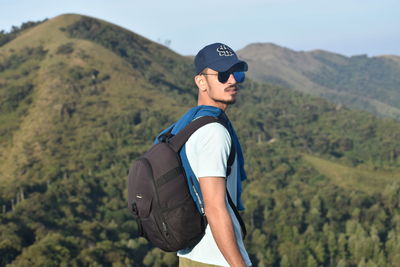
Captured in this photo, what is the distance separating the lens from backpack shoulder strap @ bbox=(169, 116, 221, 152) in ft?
16.4

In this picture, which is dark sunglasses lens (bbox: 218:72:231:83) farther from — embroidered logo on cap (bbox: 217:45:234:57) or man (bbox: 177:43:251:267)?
embroidered logo on cap (bbox: 217:45:234:57)

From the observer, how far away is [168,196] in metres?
4.94

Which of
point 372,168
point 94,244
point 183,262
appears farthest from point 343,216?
point 183,262

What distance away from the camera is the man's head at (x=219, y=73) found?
542 centimetres

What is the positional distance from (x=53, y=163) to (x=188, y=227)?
145549mm

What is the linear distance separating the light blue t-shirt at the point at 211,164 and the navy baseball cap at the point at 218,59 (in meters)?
0.82

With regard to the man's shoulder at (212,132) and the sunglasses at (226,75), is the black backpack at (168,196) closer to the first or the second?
the man's shoulder at (212,132)

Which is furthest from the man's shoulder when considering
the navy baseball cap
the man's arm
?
the navy baseball cap

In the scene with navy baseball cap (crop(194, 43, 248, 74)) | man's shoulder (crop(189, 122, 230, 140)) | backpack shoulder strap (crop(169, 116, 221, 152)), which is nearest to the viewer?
man's shoulder (crop(189, 122, 230, 140))

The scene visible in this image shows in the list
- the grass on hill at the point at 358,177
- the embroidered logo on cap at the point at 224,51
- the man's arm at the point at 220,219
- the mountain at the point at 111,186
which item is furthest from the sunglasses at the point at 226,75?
the grass on hill at the point at 358,177

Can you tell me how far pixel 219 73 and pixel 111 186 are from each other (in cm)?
14122

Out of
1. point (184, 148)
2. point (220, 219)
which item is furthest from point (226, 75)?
point (220, 219)

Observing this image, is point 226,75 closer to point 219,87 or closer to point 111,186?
point 219,87

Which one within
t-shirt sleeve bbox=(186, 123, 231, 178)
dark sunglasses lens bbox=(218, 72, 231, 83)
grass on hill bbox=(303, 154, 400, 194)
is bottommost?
grass on hill bbox=(303, 154, 400, 194)
